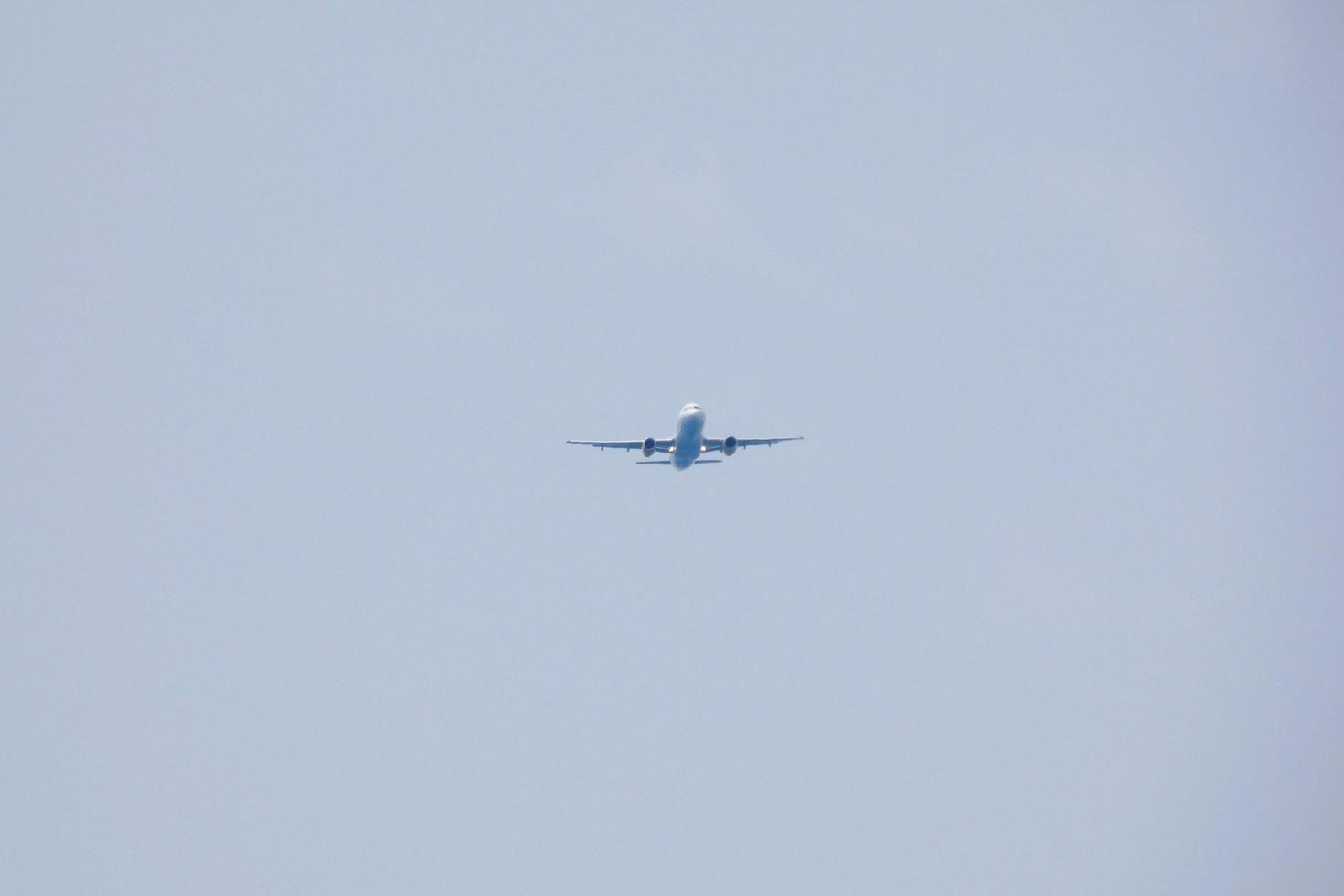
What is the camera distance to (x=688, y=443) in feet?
301

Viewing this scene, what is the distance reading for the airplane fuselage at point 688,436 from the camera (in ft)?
298

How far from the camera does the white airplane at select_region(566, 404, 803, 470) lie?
91.0 meters

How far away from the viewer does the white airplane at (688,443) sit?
299ft

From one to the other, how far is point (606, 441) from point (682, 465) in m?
5.18

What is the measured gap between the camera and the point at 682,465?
309 ft

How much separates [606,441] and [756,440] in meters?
9.79

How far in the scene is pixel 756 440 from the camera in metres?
98.2

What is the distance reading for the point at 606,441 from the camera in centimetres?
9575

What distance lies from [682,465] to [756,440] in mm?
6406

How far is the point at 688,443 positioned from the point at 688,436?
2.33ft

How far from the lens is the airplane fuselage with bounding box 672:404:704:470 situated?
90.8m

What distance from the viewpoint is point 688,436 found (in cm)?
9131
